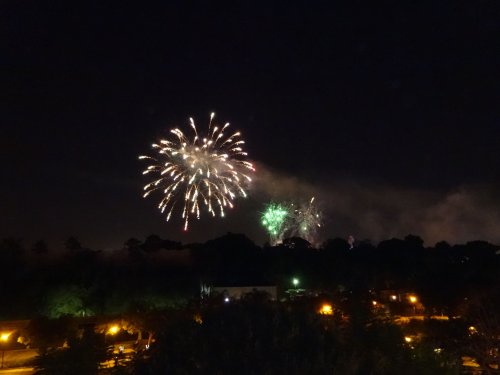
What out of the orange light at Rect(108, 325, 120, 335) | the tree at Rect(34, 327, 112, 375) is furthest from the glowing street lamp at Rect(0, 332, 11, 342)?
the tree at Rect(34, 327, 112, 375)

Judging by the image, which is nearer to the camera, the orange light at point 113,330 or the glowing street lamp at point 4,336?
the glowing street lamp at point 4,336

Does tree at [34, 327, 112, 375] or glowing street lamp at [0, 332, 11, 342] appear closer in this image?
tree at [34, 327, 112, 375]

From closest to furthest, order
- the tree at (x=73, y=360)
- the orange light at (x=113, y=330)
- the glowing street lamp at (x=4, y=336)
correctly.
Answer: the tree at (x=73, y=360) → the glowing street lamp at (x=4, y=336) → the orange light at (x=113, y=330)

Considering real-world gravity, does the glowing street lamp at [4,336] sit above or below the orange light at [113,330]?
below

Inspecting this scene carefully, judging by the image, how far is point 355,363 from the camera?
828 centimetres

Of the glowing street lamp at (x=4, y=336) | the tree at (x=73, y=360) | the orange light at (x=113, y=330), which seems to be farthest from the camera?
the orange light at (x=113, y=330)

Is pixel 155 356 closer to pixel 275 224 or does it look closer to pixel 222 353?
pixel 222 353

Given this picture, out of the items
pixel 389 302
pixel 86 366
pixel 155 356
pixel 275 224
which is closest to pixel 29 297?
pixel 275 224

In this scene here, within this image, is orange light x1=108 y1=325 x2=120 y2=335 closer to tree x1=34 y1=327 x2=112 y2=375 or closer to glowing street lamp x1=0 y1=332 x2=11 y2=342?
glowing street lamp x1=0 y1=332 x2=11 y2=342

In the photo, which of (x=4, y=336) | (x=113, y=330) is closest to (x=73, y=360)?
(x=4, y=336)

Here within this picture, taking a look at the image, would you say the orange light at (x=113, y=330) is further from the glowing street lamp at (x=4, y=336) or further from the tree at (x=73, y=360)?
the tree at (x=73, y=360)

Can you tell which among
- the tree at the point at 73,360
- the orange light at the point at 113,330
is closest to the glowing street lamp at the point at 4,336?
the orange light at the point at 113,330

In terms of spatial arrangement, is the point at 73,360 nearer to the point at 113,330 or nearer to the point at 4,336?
the point at 4,336

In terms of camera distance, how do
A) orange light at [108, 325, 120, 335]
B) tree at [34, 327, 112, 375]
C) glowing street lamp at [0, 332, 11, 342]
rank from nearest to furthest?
tree at [34, 327, 112, 375]
glowing street lamp at [0, 332, 11, 342]
orange light at [108, 325, 120, 335]
